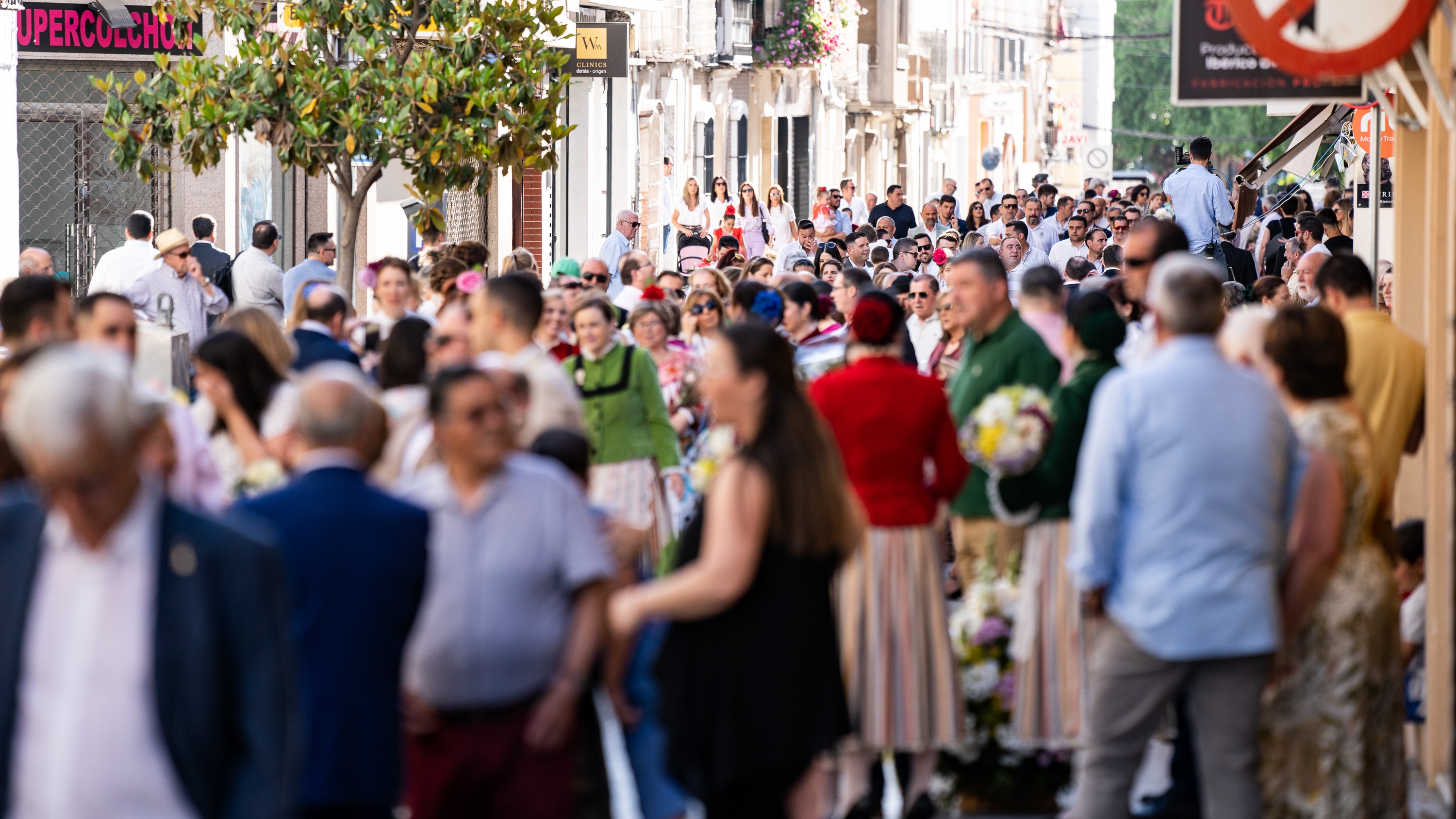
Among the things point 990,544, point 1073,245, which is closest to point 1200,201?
point 1073,245

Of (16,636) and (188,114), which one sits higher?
(188,114)

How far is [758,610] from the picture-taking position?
539cm

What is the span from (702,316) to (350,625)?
7.03 metres

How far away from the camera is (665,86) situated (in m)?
36.1

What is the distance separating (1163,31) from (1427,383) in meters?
97.9

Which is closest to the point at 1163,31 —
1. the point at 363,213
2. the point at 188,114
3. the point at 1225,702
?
the point at 363,213

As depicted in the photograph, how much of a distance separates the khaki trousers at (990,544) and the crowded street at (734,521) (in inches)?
0.6

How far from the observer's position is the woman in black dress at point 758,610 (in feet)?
17.5

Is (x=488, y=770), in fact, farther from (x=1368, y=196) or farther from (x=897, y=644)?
(x=1368, y=196)

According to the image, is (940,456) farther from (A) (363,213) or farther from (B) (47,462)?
(A) (363,213)

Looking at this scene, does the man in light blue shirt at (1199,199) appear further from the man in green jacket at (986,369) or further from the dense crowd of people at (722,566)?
the man in green jacket at (986,369)

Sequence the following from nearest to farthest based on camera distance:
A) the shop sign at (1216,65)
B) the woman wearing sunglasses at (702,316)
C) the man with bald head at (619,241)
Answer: the shop sign at (1216,65) < the woman wearing sunglasses at (702,316) < the man with bald head at (619,241)

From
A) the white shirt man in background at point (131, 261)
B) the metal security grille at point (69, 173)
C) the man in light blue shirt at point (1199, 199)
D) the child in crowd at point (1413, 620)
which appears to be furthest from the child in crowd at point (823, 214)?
the child in crowd at point (1413, 620)

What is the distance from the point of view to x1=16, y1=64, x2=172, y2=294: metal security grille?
64.9ft
